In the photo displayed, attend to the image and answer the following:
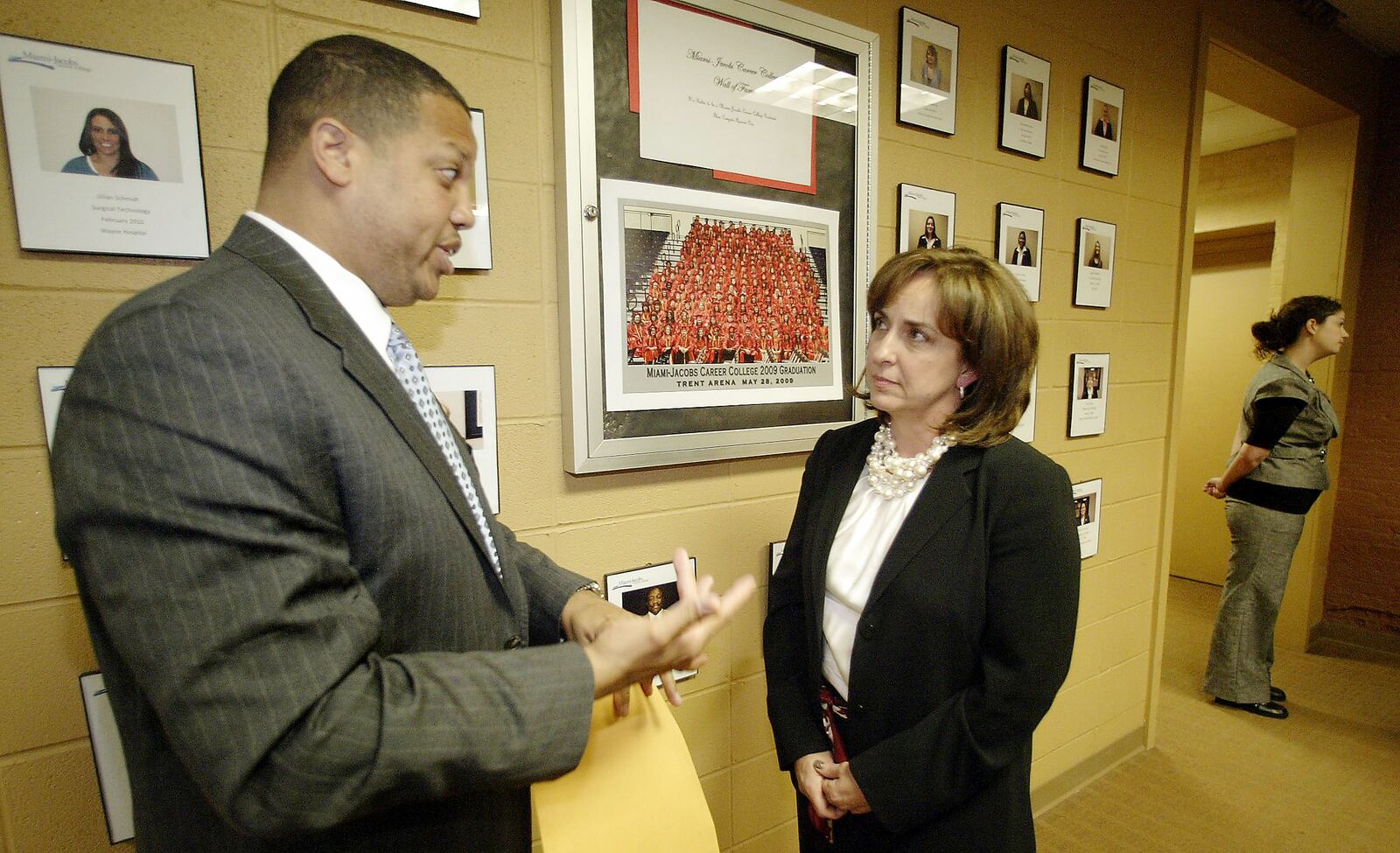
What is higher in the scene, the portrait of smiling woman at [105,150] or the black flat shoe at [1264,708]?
the portrait of smiling woman at [105,150]

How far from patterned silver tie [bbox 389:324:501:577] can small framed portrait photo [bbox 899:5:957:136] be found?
1494mm

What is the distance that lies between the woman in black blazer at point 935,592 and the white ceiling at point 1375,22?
342 cm

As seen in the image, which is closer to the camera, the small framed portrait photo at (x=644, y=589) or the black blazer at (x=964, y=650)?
the black blazer at (x=964, y=650)

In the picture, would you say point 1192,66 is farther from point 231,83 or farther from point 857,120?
point 231,83

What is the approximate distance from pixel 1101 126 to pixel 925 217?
969mm

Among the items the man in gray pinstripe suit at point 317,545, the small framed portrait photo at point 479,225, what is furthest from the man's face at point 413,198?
the small framed portrait photo at point 479,225

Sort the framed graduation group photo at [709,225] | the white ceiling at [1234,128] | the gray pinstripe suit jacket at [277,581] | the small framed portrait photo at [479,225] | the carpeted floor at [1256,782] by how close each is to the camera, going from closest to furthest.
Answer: the gray pinstripe suit jacket at [277,581] → the small framed portrait photo at [479,225] → the framed graduation group photo at [709,225] → the carpeted floor at [1256,782] → the white ceiling at [1234,128]

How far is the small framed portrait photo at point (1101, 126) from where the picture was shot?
2182mm

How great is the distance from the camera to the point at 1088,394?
229 cm

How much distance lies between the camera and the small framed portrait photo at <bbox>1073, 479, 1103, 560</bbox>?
2334 millimetres

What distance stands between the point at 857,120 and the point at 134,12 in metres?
1.41

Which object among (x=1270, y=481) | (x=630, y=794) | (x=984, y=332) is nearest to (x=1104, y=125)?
(x=984, y=332)

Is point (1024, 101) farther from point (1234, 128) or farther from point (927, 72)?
point (1234, 128)

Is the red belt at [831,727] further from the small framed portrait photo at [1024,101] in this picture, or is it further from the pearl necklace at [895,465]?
the small framed portrait photo at [1024,101]
